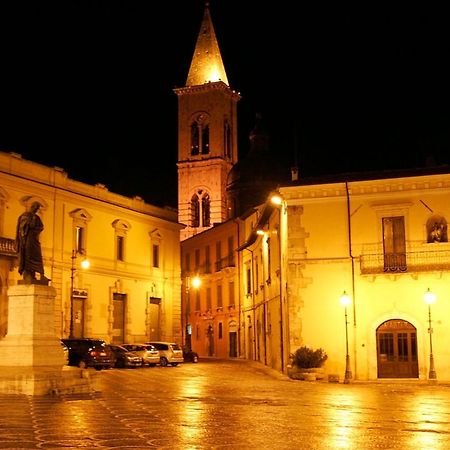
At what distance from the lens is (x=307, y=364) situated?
29.6 metres

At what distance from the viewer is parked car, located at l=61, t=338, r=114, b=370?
115 feet

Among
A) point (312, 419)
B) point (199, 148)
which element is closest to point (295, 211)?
point (312, 419)

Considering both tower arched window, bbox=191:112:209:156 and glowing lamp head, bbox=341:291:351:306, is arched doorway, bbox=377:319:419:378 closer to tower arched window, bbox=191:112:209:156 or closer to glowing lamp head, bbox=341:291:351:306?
glowing lamp head, bbox=341:291:351:306

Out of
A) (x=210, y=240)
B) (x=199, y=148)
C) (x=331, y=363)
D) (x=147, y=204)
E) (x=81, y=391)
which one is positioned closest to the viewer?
(x=81, y=391)

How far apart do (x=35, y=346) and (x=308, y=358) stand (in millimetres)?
12921

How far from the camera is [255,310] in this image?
48.4m

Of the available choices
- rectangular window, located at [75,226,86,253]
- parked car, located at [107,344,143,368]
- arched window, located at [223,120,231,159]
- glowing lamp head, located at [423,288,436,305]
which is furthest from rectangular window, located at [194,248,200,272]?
glowing lamp head, located at [423,288,436,305]

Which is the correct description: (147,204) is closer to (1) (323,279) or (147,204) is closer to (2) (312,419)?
(1) (323,279)

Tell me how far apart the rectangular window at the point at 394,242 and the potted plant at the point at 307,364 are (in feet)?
14.3

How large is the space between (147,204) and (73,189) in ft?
26.5

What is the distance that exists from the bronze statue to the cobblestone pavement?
11.5 feet

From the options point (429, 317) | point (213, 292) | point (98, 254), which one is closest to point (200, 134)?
point (213, 292)

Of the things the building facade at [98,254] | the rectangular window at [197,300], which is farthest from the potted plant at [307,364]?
the rectangular window at [197,300]

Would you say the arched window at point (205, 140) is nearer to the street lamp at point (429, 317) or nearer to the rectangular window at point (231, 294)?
the rectangular window at point (231, 294)
